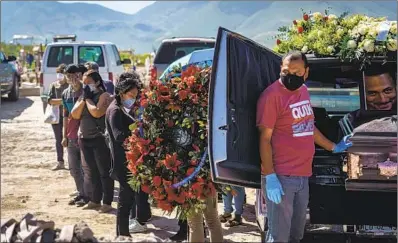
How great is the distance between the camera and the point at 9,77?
61.7 feet

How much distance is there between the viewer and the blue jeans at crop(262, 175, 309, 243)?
4480mm

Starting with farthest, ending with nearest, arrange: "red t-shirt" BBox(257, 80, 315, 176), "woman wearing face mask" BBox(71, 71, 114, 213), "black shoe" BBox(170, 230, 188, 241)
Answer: "woman wearing face mask" BBox(71, 71, 114, 213) → "black shoe" BBox(170, 230, 188, 241) → "red t-shirt" BBox(257, 80, 315, 176)

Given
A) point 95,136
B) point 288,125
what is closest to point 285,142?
point 288,125

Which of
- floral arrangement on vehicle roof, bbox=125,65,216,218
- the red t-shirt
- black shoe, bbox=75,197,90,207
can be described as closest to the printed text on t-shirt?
the red t-shirt

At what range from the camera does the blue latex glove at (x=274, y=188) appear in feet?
14.5

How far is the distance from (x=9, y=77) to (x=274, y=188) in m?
15.7

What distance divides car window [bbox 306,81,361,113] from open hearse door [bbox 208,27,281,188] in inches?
73.1

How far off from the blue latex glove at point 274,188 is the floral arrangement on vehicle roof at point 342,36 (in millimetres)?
1376

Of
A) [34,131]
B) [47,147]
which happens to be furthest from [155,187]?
[34,131]

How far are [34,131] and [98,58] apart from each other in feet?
8.40

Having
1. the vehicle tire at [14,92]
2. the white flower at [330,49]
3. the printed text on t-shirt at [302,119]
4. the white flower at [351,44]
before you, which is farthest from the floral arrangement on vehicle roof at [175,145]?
the vehicle tire at [14,92]

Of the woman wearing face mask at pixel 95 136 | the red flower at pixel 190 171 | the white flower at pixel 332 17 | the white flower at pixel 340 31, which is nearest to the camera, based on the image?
the red flower at pixel 190 171

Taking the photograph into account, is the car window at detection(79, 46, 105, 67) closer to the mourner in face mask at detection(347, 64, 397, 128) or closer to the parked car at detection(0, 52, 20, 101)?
the parked car at detection(0, 52, 20, 101)

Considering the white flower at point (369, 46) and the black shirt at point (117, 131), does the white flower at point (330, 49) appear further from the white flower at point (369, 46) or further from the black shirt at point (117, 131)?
the black shirt at point (117, 131)
